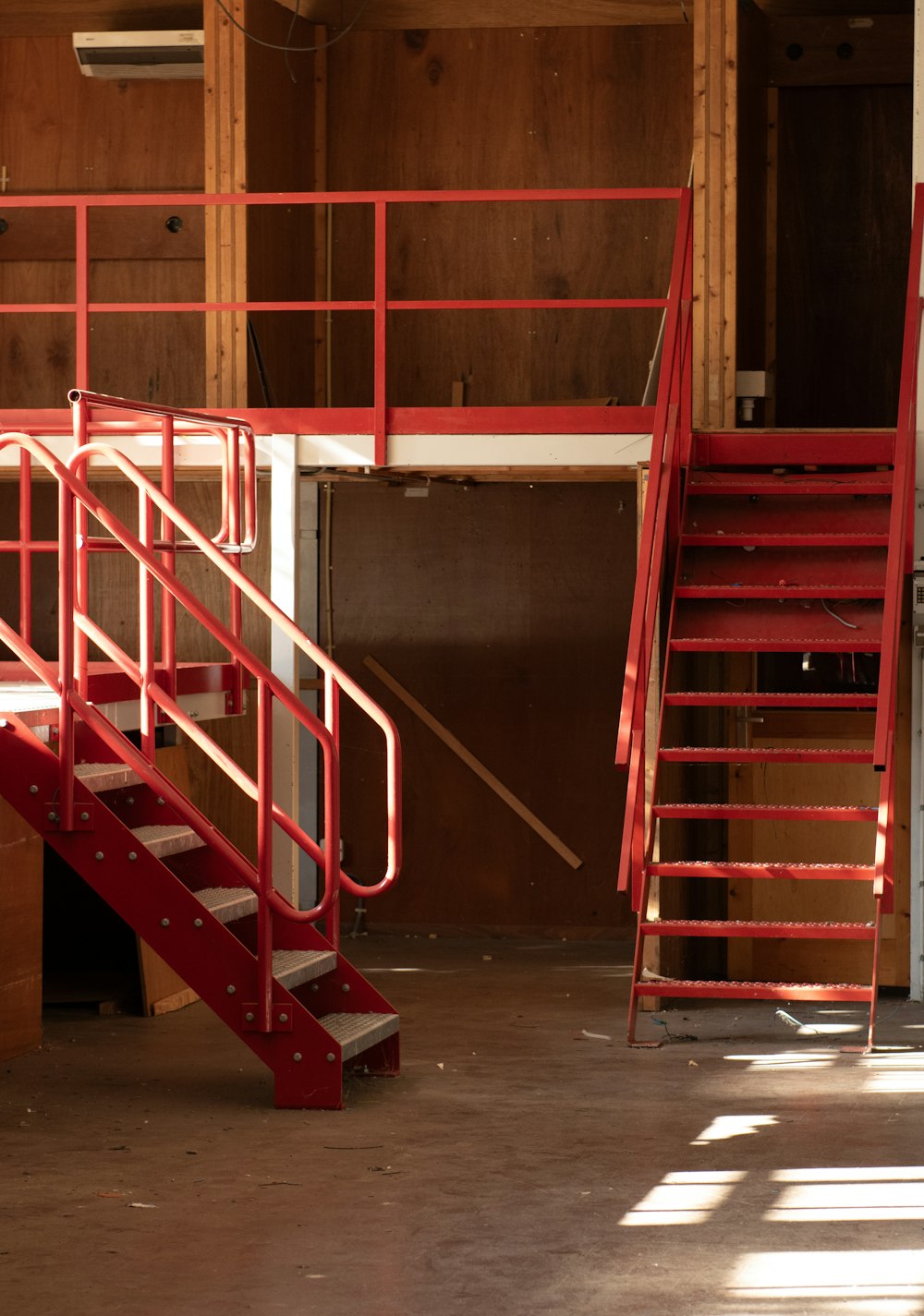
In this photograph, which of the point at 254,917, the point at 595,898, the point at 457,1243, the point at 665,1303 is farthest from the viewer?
the point at 595,898

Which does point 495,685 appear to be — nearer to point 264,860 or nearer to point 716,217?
point 716,217

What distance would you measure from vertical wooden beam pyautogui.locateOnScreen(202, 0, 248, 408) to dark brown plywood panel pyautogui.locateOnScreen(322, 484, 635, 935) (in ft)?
5.14

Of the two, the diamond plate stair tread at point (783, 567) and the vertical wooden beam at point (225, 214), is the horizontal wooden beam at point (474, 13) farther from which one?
the diamond plate stair tread at point (783, 567)

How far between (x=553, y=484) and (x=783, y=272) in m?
1.77

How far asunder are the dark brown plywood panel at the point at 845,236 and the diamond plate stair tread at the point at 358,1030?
5418 millimetres

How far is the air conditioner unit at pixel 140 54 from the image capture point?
33.5 ft

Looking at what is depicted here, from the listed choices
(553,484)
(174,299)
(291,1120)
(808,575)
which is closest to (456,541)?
(553,484)

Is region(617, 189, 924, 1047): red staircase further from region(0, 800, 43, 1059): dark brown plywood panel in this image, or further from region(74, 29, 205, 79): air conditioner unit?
region(74, 29, 205, 79): air conditioner unit

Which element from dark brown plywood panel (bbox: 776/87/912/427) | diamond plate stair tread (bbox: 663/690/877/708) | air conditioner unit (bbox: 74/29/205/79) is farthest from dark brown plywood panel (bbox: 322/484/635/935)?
diamond plate stair tread (bbox: 663/690/877/708)

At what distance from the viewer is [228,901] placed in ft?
21.4

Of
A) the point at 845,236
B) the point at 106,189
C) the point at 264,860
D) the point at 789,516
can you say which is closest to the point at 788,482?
the point at 789,516

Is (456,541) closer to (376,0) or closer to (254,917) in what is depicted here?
(376,0)

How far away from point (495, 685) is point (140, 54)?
405cm

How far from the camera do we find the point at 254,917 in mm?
6680
